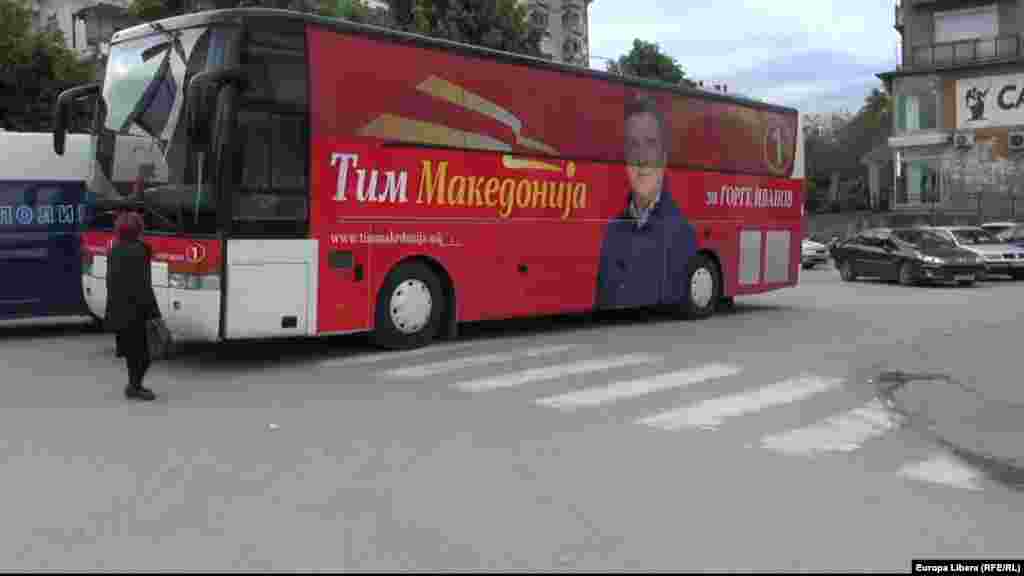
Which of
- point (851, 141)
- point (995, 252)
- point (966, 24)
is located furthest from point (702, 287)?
point (851, 141)

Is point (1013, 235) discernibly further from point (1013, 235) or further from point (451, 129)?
point (451, 129)

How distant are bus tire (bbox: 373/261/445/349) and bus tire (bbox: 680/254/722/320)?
530 cm

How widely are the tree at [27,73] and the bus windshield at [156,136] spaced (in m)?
15.2

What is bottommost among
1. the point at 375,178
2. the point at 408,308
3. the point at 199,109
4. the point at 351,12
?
the point at 408,308

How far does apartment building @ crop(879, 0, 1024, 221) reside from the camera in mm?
43438

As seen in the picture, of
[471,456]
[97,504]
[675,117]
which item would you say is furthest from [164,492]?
[675,117]

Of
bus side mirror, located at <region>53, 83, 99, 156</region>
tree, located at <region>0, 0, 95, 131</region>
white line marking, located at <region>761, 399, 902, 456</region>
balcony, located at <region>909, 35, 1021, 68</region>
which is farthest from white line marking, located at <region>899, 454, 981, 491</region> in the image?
balcony, located at <region>909, 35, 1021, 68</region>

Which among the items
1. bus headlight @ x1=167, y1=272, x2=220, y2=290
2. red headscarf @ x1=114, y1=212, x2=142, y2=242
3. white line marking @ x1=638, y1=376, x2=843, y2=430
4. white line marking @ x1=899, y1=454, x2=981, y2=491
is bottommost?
white line marking @ x1=899, y1=454, x2=981, y2=491

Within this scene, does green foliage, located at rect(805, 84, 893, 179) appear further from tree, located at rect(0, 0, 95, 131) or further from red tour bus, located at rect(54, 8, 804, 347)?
red tour bus, located at rect(54, 8, 804, 347)

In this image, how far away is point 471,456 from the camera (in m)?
6.93

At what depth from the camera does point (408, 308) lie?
12.0 metres

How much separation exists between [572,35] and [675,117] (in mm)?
51894

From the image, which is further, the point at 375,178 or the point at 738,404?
the point at 375,178

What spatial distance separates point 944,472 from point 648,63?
36032 millimetres
